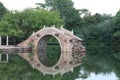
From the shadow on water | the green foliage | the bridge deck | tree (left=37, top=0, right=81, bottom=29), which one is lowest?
the shadow on water

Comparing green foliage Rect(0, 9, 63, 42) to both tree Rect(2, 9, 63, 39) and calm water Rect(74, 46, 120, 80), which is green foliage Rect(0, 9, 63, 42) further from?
calm water Rect(74, 46, 120, 80)

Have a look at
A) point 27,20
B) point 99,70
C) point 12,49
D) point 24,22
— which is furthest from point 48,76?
point 27,20

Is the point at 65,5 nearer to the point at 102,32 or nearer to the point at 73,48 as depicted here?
the point at 102,32

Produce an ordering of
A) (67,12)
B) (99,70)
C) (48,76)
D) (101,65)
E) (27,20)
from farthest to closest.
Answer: (67,12)
(27,20)
(101,65)
(99,70)
(48,76)

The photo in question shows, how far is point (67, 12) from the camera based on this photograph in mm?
56938

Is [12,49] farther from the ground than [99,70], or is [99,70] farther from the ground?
[12,49]

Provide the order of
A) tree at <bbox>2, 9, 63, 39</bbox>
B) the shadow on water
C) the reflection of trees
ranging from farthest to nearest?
tree at <bbox>2, 9, 63, 39</bbox> → the reflection of trees → the shadow on water

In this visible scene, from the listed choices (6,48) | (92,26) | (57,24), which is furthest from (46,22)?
(92,26)

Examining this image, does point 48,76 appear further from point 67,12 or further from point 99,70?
point 67,12

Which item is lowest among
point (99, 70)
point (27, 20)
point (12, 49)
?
point (99, 70)

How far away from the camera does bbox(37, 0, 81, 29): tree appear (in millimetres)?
56125

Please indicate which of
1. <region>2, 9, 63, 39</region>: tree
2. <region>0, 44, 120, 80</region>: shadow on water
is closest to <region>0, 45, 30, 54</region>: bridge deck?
<region>2, 9, 63, 39</region>: tree

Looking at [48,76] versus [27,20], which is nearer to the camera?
[48,76]

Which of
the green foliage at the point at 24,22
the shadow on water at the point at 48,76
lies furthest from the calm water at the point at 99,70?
the green foliage at the point at 24,22
